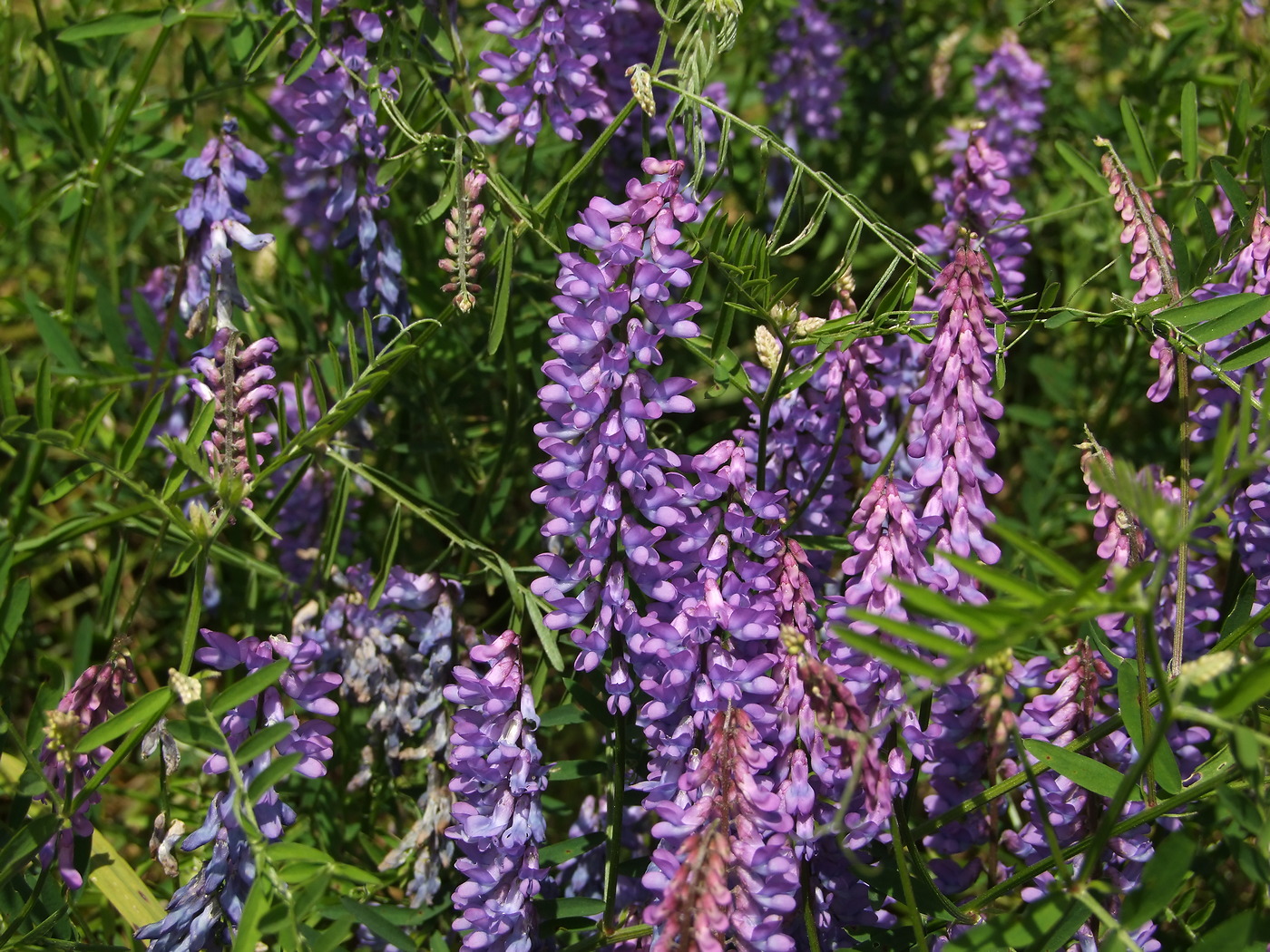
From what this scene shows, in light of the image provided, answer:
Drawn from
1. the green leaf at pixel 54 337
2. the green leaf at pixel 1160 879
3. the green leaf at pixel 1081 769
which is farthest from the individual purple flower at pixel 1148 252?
the green leaf at pixel 54 337

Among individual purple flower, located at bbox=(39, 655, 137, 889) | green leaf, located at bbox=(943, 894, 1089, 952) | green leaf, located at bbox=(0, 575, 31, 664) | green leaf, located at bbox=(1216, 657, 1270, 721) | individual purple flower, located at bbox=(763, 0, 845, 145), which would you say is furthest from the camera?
individual purple flower, located at bbox=(763, 0, 845, 145)

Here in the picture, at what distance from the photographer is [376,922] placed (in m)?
1.65

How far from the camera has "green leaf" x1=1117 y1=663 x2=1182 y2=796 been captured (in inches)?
67.6

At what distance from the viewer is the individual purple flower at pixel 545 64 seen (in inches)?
90.5

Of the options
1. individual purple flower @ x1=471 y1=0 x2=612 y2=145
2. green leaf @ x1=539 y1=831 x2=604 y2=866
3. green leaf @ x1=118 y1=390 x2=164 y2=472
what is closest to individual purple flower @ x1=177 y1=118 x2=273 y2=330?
green leaf @ x1=118 y1=390 x2=164 y2=472

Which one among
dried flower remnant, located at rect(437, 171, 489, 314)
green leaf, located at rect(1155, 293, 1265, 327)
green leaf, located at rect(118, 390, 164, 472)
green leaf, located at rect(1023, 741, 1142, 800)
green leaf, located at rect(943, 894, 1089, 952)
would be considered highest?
green leaf, located at rect(1155, 293, 1265, 327)

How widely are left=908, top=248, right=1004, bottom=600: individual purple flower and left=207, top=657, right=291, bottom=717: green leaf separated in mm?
951

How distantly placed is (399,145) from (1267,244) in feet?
5.47

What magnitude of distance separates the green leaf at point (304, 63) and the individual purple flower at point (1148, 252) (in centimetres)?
150

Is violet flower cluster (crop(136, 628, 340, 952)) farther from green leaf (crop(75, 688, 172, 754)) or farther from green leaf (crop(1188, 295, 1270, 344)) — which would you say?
green leaf (crop(1188, 295, 1270, 344))

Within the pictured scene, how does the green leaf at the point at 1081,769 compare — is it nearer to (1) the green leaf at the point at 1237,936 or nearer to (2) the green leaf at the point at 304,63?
(1) the green leaf at the point at 1237,936

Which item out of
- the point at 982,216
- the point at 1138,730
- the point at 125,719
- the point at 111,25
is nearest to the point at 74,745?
the point at 125,719

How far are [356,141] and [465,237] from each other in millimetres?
557

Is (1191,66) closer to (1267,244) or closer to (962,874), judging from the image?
(1267,244)
